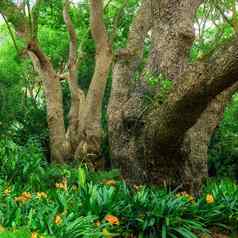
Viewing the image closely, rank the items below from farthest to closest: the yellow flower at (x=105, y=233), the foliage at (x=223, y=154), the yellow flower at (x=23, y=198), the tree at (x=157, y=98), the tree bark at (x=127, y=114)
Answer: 1. the foliage at (x=223, y=154)
2. the tree bark at (x=127, y=114)
3. the tree at (x=157, y=98)
4. the yellow flower at (x=23, y=198)
5. the yellow flower at (x=105, y=233)

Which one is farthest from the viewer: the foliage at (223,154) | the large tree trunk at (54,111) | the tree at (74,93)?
the foliage at (223,154)

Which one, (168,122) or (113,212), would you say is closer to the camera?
(113,212)

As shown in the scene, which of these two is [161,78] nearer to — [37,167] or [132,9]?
[37,167]

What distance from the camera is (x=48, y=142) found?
14.7 meters

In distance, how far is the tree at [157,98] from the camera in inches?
294

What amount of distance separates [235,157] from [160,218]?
7757mm

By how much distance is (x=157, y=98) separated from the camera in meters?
8.59

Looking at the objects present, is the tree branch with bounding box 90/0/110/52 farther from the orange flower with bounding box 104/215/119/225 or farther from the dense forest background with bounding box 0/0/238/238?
the orange flower with bounding box 104/215/119/225

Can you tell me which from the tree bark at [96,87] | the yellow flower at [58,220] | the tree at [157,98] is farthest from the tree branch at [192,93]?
the tree bark at [96,87]

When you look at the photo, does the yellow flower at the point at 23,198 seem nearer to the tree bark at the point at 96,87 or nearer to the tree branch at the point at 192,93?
the tree branch at the point at 192,93

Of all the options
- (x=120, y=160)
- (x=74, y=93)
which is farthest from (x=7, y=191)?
(x=74, y=93)

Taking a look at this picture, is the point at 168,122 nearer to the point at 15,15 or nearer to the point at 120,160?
the point at 120,160

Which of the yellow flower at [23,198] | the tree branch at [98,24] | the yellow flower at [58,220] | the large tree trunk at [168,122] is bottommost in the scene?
the yellow flower at [58,220]

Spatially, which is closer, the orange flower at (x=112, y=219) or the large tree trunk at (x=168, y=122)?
the orange flower at (x=112, y=219)
